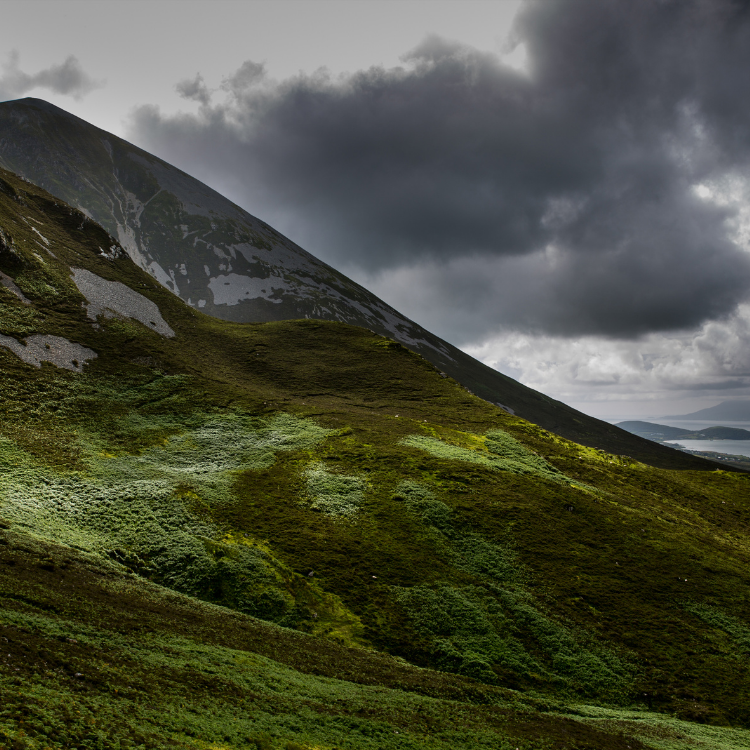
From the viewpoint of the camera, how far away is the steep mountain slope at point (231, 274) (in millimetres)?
152750

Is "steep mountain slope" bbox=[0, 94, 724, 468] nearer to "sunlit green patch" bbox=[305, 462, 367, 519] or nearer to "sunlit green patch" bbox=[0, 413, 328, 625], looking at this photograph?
"sunlit green patch" bbox=[0, 413, 328, 625]

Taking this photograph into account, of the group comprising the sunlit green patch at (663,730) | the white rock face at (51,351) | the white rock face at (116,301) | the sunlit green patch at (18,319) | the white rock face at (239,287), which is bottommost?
the sunlit green patch at (663,730)

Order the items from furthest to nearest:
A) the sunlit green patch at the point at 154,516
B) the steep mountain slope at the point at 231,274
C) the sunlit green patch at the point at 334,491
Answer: the steep mountain slope at the point at 231,274, the sunlit green patch at the point at 334,491, the sunlit green patch at the point at 154,516

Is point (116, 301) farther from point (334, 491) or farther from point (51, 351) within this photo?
point (334, 491)

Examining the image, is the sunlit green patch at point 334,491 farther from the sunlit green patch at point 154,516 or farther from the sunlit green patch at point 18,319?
the sunlit green patch at point 18,319

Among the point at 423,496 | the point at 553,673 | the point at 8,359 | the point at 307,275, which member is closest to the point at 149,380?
the point at 8,359

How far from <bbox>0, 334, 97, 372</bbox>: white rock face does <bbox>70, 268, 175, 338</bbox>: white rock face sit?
31.7 ft

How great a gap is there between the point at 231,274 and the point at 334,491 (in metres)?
151

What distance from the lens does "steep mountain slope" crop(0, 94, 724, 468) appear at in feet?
501

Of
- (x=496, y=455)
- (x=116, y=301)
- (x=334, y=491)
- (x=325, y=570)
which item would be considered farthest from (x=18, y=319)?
(x=496, y=455)

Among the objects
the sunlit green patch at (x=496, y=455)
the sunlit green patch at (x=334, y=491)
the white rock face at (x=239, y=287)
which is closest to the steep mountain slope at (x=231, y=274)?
the white rock face at (x=239, y=287)

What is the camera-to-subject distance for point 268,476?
3547 centimetres

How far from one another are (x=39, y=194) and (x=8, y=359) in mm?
55385

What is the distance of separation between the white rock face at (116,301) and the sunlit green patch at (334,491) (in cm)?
3911
